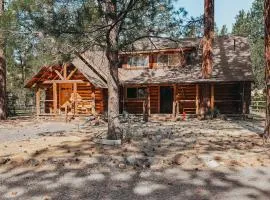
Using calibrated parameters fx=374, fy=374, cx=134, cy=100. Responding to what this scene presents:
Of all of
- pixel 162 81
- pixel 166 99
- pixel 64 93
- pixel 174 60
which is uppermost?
pixel 174 60

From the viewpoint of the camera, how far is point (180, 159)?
9.12 metres

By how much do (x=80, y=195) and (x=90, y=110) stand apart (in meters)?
19.6

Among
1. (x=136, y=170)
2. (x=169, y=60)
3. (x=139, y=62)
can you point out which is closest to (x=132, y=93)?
(x=139, y=62)

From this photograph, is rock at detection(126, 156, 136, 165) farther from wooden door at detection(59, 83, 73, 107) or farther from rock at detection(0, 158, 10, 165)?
wooden door at detection(59, 83, 73, 107)

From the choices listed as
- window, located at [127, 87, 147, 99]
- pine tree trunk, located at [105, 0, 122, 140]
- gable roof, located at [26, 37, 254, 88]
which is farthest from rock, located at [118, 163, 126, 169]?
window, located at [127, 87, 147, 99]

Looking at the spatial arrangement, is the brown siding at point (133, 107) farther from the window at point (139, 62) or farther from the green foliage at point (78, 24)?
the green foliage at point (78, 24)

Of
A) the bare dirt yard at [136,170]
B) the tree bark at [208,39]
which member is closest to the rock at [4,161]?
the bare dirt yard at [136,170]

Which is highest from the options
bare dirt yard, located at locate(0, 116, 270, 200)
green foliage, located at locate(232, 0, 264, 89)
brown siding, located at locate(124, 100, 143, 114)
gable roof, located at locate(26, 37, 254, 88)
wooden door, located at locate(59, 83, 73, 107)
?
green foliage, located at locate(232, 0, 264, 89)

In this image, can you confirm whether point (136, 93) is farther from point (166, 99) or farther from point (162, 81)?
point (162, 81)

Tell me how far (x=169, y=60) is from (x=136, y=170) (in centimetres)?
1972

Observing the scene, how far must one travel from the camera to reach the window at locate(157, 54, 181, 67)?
27.0 meters

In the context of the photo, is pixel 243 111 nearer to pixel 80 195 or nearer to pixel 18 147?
pixel 18 147

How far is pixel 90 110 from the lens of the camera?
2608cm

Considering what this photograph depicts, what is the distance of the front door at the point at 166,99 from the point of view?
28.1 metres
